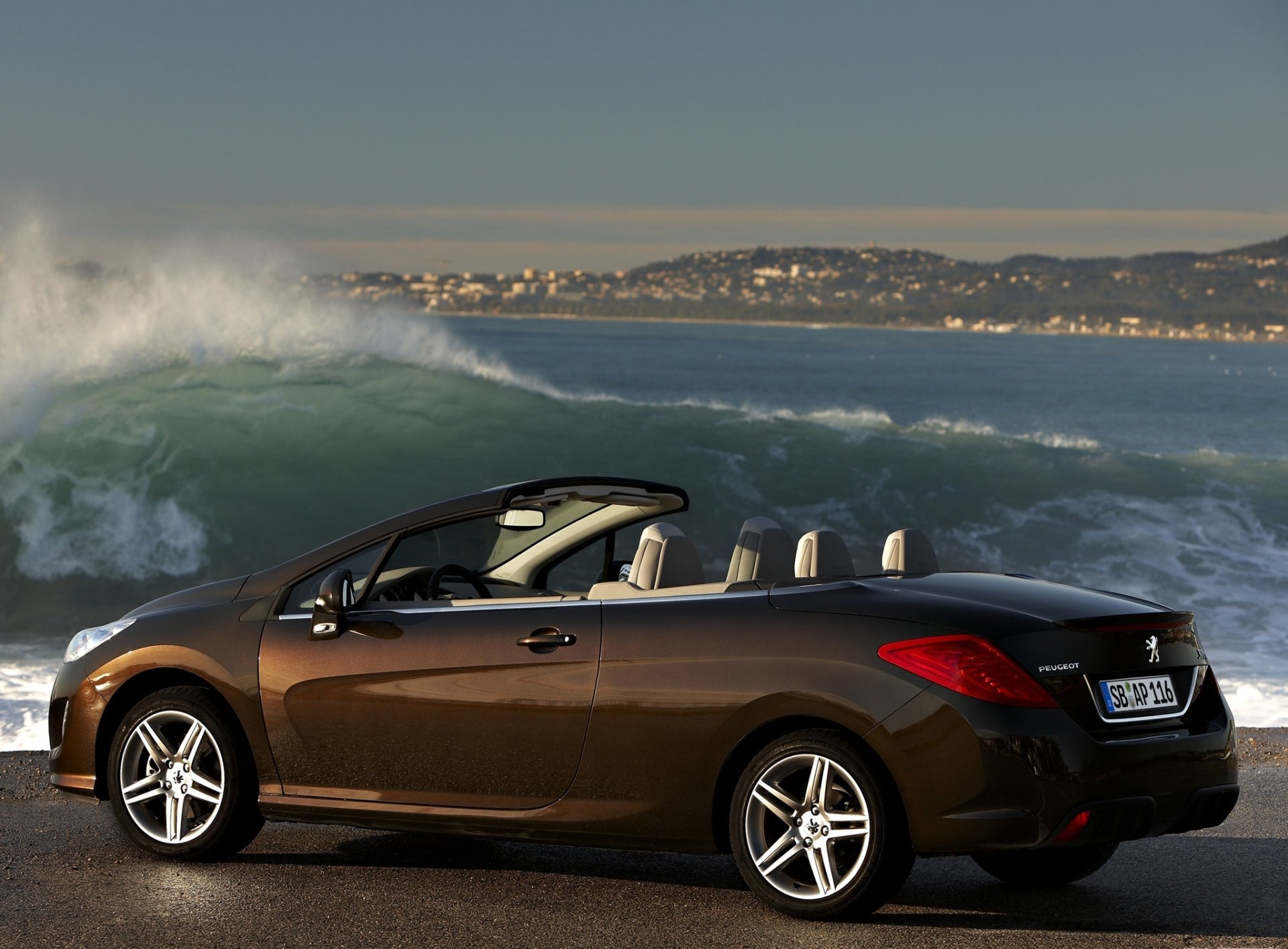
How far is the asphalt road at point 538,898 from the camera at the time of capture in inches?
191

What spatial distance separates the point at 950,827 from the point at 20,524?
19125 millimetres

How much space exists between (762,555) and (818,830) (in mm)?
1034

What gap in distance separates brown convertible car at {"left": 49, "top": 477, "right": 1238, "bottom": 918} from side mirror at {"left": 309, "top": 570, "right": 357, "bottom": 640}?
1cm

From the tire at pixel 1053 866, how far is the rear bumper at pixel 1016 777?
87 cm

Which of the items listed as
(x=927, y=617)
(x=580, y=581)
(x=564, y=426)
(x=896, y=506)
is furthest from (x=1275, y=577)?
(x=927, y=617)

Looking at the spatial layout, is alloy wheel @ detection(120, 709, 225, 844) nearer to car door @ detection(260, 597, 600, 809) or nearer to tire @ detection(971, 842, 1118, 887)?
car door @ detection(260, 597, 600, 809)

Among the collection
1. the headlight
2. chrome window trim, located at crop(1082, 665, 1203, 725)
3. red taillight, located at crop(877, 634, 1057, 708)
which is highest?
red taillight, located at crop(877, 634, 1057, 708)

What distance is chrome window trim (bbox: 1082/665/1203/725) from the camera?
4.73 m

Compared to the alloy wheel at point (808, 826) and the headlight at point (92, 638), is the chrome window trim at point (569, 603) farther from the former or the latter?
the headlight at point (92, 638)

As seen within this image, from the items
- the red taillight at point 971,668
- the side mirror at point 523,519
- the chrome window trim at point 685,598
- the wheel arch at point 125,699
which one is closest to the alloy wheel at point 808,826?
the red taillight at point 971,668

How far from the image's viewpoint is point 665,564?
5586 millimetres

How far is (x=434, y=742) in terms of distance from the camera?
5453mm

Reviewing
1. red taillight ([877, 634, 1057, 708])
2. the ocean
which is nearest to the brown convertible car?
red taillight ([877, 634, 1057, 708])

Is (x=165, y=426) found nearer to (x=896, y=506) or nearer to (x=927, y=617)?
(x=896, y=506)
